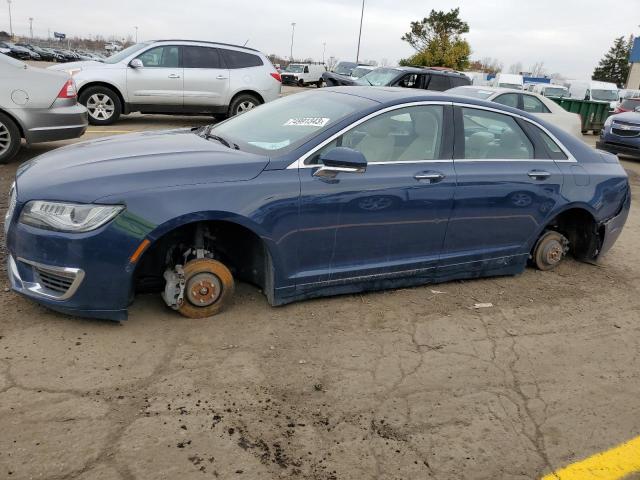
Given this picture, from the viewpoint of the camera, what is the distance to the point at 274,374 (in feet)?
10.3

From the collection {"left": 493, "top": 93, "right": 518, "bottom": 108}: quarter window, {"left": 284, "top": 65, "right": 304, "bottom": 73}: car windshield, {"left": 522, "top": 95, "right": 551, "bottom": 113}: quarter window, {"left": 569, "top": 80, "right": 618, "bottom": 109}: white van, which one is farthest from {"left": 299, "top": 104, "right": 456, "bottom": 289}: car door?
{"left": 284, "top": 65, "right": 304, "bottom": 73}: car windshield

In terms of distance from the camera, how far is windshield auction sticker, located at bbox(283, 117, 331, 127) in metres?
3.88

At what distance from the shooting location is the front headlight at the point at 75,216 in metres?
3.11

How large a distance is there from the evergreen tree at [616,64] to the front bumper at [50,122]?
261 feet

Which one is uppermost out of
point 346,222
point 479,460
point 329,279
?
point 346,222

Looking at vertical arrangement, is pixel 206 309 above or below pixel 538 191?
below

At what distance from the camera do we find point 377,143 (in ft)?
12.9

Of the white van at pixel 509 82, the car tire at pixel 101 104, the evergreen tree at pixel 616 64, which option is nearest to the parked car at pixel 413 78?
the car tire at pixel 101 104

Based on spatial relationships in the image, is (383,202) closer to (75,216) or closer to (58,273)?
(75,216)

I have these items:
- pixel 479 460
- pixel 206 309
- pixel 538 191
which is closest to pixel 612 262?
pixel 538 191

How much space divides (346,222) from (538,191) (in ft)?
5.78

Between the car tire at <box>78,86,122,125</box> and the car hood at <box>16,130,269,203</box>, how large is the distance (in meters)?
7.40

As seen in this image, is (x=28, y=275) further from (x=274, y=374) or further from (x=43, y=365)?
(x=274, y=374)

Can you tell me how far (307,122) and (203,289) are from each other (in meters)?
1.38
